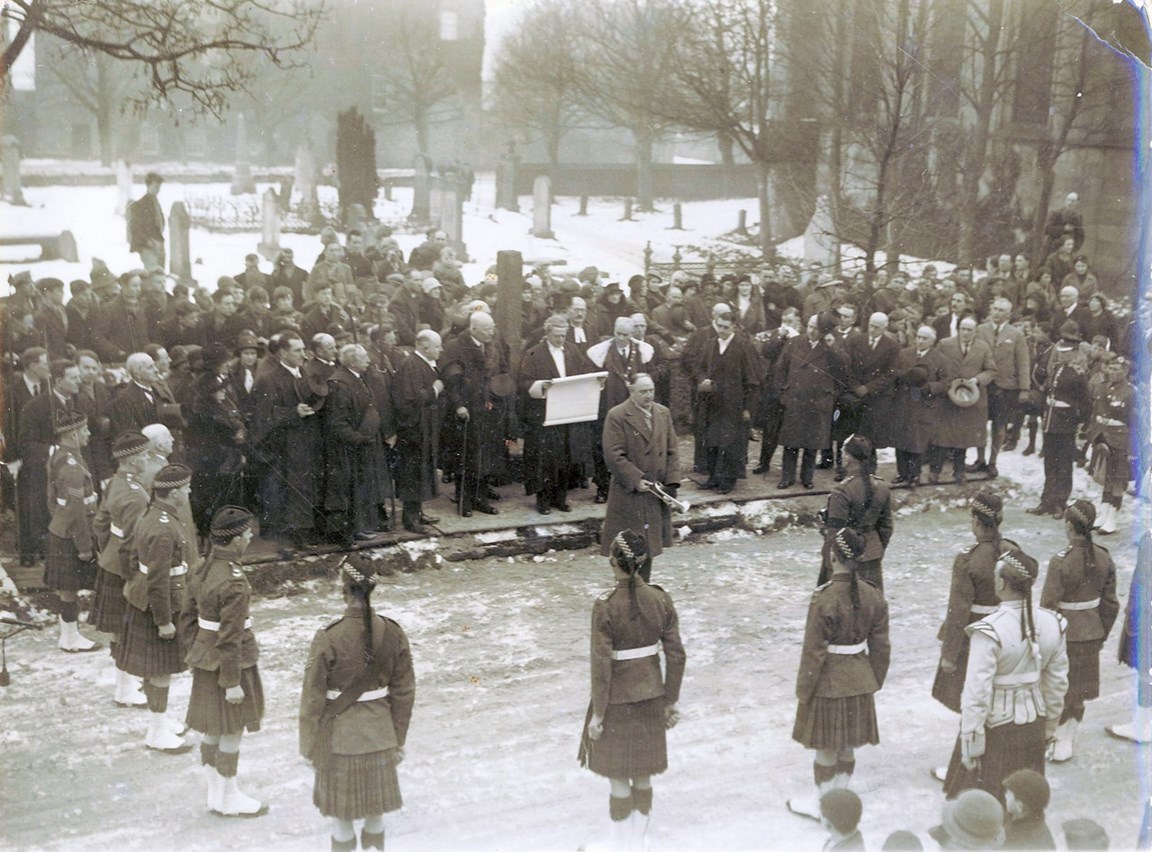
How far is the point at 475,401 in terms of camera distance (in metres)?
10.8

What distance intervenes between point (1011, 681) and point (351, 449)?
19.1ft

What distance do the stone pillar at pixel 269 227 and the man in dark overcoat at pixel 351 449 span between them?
1226cm

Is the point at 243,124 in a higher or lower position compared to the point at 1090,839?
higher

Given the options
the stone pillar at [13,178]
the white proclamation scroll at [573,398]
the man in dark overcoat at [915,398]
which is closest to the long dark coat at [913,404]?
the man in dark overcoat at [915,398]

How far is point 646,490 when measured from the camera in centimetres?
901

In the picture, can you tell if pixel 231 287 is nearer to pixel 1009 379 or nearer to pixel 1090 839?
pixel 1009 379

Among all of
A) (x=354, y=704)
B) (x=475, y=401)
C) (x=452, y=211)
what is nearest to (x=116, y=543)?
(x=354, y=704)

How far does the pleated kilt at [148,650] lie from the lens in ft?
22.6

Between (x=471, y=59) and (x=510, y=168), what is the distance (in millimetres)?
2990

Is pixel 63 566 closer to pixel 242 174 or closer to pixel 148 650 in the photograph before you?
pixel 148 650

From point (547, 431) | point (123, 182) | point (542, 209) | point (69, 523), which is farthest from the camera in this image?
point (542, 209)

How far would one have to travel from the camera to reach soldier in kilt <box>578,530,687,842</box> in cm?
575

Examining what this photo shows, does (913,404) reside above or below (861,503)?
below

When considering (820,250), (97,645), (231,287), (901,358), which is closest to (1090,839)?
(97,645)
